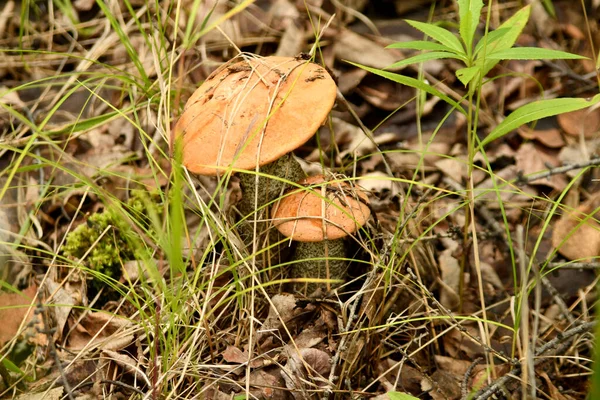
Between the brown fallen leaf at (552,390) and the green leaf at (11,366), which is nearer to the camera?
the green leaf at (11,366)

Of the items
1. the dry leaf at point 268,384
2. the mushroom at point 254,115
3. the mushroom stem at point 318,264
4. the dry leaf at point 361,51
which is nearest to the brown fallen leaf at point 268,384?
the dry leaf at point 268,384

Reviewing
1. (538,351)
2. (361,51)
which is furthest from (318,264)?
(361,51)

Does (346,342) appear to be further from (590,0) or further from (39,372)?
(590,0)

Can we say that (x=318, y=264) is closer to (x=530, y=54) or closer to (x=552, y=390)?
(x=552, y=390)

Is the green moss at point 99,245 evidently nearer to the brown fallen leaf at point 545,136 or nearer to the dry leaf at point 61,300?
the dry leaf at point 61,300

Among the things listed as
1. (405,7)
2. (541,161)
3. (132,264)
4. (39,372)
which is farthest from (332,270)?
(405,7)

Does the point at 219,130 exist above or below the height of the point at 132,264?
above
